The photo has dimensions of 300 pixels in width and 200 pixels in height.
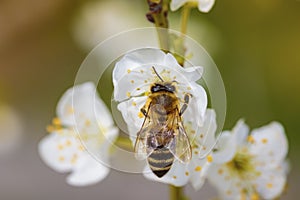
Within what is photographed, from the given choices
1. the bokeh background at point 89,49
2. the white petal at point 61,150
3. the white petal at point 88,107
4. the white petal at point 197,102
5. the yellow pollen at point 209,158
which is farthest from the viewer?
the bokeh background at point 89,49

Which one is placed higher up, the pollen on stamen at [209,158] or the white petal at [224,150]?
the white petal at [224,150]

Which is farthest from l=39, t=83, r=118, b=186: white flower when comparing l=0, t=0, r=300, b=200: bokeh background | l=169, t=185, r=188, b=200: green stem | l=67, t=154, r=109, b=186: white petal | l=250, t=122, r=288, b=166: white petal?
l=0, t=0, r=300, b=200: bokeh background

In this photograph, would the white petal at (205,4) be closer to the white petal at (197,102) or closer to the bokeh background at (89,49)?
the white petal at (197,102)

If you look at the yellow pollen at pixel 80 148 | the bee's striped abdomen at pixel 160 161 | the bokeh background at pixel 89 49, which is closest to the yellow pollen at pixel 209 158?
the bee's striped abdomen at pixel 160 161

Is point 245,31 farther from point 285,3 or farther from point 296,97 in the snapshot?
point 296,97

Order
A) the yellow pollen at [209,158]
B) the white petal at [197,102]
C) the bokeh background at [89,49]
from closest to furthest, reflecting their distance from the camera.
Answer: the white petal at [197,102]
the yellow pollen at [209,158]
the bokeh background at [89,49]

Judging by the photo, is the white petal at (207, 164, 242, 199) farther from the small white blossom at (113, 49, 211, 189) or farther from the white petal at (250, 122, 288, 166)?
the small white blossom at (113, 49, 211, 189)

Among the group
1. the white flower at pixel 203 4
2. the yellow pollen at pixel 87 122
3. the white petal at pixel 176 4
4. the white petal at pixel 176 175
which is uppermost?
the white flower at pixel 203 4

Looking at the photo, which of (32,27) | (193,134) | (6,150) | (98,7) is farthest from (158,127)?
(32,27)
